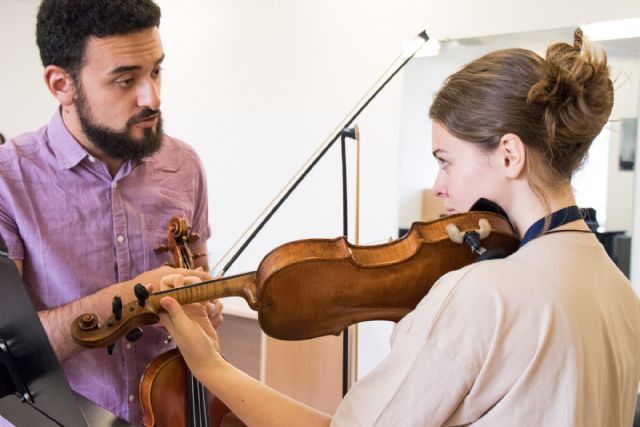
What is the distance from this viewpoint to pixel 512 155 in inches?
37.4

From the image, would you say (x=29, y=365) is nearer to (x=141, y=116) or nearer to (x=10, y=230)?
(x=10, y=230)

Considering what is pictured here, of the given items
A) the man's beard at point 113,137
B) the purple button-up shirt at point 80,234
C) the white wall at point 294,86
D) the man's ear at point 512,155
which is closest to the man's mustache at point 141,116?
the man's beard at point 113,137

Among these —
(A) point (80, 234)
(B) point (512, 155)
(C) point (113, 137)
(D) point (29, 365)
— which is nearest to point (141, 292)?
(D) point (29, 365)

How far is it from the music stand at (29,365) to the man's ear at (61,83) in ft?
1.79

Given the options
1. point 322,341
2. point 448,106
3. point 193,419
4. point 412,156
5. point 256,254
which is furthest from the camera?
point 256,254

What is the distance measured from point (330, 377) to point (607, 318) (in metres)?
1.88

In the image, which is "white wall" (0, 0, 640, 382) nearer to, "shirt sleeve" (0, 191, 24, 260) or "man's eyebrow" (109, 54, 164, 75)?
"man's eyebrow" (109, 54, 164, 75)

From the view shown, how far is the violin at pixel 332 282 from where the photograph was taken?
1.04 meters

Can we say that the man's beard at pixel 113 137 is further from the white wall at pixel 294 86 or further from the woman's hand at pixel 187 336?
the white wall at pixel 294 86

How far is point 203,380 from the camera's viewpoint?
3.51 feet

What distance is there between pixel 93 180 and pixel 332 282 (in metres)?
0.67

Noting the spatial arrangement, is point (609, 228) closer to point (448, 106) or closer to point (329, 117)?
point (329, 117)

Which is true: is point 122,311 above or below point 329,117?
below

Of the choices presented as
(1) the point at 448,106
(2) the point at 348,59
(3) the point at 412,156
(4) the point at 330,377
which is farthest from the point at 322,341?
(1) the point at 448,106
